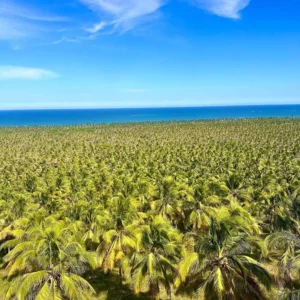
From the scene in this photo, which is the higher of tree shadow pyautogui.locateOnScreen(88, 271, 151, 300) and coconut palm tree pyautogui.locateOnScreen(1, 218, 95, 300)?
coconut palm tree pyautogui.locateOnScreen(1, 218, 95, 300)

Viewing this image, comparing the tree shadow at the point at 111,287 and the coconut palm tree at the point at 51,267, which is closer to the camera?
the coconut palm tree at the point at 51,267

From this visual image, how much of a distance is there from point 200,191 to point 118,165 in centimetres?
3414

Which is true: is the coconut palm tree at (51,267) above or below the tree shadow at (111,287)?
above

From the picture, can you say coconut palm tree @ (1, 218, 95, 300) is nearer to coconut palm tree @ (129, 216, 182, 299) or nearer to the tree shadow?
coconut palm tree @ (129, 216, 182, 299)

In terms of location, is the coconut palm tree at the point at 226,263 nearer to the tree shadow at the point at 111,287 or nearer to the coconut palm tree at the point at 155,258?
the coconut palm tree at the point at 155,258

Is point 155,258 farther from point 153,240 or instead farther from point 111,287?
point 111,287

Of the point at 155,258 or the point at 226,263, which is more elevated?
the point at 226,263

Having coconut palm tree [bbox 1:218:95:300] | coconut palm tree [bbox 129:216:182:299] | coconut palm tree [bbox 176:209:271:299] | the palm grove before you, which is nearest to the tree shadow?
the palm grove

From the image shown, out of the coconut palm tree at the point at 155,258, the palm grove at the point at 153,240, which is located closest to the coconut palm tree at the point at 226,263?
the palm grove at the point at 153,240

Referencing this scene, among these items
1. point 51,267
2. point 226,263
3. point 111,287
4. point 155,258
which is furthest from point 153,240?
point 111,287

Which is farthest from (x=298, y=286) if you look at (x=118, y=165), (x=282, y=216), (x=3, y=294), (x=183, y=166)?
(x=118, y=165)

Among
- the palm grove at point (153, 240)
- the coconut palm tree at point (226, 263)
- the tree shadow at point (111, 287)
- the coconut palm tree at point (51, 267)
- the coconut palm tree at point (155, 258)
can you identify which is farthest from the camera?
the tree shadow at point (111, 287)

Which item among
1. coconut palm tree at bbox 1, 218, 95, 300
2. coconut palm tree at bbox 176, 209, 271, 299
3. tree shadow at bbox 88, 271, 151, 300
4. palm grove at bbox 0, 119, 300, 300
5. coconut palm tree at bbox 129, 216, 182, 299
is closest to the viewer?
coconut palm tree at bbox 1, 218, 95, 300

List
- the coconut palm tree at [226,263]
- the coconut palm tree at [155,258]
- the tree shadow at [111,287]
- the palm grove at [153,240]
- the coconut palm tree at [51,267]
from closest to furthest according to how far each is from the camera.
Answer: the coconut palm tree at [51,267]
the coconut palm tree at [226,263]
the palm grove at [153,240]
the coconut palm tree at [155,258]
the tree shadow at [111,287]
